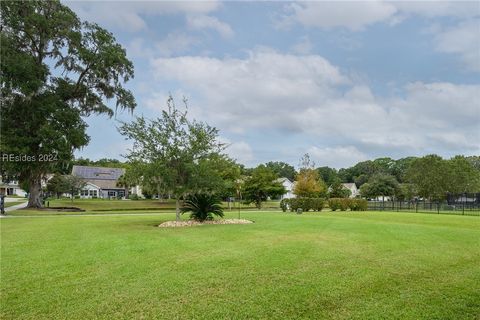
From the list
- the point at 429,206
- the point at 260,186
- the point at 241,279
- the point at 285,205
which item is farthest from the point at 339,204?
the point at 241,279

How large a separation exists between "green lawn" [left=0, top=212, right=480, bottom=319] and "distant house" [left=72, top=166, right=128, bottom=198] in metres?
65.5

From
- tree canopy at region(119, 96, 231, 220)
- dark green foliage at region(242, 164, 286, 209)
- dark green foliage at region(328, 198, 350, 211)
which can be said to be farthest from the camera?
dark green foliage at region(242, 164, 286, 209)

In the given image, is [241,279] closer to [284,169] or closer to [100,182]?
[100,182]

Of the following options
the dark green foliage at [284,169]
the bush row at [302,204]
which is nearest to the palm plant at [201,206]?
the bush row at [302,204]

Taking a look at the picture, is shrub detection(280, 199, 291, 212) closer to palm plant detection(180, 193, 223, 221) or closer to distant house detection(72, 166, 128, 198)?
palm plant detection(180, 193, 223, 221)

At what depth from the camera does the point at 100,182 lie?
245 ft

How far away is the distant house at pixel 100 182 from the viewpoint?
72.9 metres

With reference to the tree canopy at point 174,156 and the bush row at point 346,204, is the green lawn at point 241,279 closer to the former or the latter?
the tree canopy at point 174,156

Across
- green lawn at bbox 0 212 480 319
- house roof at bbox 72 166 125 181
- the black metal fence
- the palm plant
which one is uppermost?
house roof at bbox 72 166 125 181

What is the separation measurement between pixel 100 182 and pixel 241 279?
7294cm

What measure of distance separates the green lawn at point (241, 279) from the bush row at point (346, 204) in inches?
965

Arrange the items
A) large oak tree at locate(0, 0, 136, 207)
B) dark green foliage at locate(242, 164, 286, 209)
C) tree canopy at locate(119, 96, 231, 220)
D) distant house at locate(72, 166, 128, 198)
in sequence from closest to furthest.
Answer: tree canopy at locate(119, 96, 231, 220), large oak tree at locate(0, 0, 136, 207), dark green foliage at locate(242, 164, 286, 209), distant house at locate(72, 166, 128, 198)

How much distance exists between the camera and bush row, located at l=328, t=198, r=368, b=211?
3516 centimetres

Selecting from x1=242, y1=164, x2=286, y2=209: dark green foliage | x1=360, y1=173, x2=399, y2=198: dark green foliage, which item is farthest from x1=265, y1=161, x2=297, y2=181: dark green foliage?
x1=242, y1=164, x2=286, y2=209: dark green foliage
